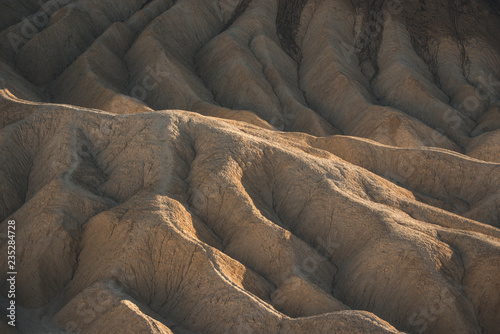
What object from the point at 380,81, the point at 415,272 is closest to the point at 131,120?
the point at 415,272

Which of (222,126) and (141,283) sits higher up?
(222,126)

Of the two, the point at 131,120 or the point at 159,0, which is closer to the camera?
the point at 131,120

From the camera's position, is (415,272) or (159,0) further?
(159,0)

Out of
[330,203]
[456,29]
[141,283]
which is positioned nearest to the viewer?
[141,283]

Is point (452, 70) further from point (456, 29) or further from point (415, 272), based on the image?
point (415, 272)

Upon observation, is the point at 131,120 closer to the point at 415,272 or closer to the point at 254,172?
the point at 254,172

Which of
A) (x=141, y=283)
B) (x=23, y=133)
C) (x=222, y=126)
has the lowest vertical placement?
(x=141, y=283)

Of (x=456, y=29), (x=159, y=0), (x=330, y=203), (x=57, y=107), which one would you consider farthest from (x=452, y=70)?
(x=57, y=107)

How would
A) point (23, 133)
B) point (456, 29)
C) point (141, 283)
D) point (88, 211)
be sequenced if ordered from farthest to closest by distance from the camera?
point (456, 29) < point (23, 133) < point (88, 211) < point (141, 283)

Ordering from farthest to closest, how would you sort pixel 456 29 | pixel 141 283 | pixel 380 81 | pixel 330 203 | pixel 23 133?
pixel 456 29 → pixel 380 81 → pixel 23 133 → pixel 330 203 → pixel 141 283
